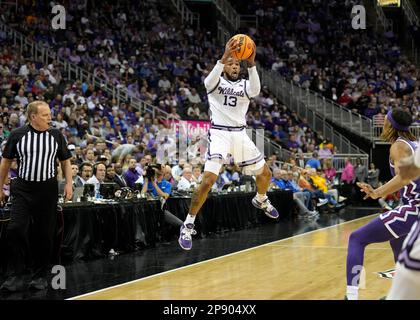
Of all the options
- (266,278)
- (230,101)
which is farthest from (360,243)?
(266,278)

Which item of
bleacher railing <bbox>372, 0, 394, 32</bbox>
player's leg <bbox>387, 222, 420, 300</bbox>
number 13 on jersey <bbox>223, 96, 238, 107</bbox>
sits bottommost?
player's leg <bbox>387, 222, 420, 300</bbox>

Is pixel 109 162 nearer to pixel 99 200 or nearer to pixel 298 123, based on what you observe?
pixel 99 200

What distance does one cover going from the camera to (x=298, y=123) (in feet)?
83.8

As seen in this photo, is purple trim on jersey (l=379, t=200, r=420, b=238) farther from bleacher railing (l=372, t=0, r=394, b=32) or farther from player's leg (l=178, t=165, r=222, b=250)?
bleacher railing (l=372, t=0, r=394, b=32)

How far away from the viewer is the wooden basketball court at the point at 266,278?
684cm

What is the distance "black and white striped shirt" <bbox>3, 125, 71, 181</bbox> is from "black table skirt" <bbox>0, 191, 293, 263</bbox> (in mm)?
1200

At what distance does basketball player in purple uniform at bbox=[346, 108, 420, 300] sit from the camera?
5.41 meters

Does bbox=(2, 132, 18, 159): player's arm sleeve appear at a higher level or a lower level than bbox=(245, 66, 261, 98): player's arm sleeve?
lower

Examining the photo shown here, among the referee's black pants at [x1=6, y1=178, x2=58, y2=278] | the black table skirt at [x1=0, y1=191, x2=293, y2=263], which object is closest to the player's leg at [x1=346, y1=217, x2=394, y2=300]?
the referee's black pants at [x1=6, y1=178, x2=58, y2=278]

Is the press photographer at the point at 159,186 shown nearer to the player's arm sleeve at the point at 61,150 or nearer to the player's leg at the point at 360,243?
the player's arm sleeve at the point at 61,150

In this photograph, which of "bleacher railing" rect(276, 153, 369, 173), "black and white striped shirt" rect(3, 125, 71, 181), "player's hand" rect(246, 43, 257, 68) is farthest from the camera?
"bleacher railing" rect(276, 153, 369, 173)

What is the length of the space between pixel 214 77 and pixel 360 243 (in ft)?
8.29

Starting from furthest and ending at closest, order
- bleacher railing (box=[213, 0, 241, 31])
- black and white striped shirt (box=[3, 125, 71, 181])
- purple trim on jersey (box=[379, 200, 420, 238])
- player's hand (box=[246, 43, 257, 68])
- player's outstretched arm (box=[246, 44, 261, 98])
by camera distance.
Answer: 1. bleacher railing (box=[213, 0, 241, 31])
2. player's outstretched arm (box=[246, 44, 261, 98])
3. black and white striped shirt (box=[3, 125, 71, 181])
4. player's hand (box=[246, 43, 257, 68])
5. purple trim on jersey (box=[379, 200, 420, 238])
